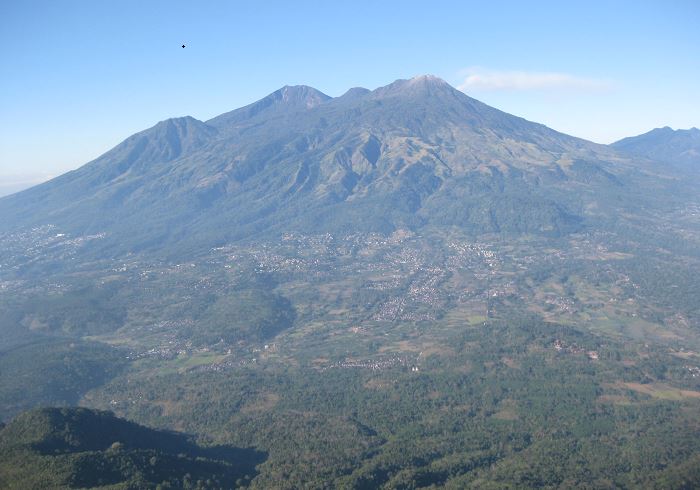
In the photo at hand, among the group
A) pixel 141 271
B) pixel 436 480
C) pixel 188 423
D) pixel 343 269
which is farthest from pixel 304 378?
pixel 141 271

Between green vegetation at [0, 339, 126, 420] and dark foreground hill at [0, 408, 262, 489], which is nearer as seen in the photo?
dark foreground hill at [0, 408, 262, 489]

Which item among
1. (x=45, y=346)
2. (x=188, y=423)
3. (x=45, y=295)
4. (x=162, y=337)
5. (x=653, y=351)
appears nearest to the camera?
(x=188, y=423)

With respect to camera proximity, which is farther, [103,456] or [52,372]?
[52,372]

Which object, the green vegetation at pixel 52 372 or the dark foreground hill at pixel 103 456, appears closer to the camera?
the dark foreground hill at pixel 103 456

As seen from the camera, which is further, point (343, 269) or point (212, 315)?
point (343, 269)

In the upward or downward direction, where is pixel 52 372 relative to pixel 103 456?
downward

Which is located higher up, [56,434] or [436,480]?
[56,434]

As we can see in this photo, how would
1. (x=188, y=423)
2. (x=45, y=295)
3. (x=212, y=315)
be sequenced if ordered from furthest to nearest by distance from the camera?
(x=45, y=295)
(x=212, y=315)
(x=188, y=423)

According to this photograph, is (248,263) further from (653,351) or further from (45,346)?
(653,351)
